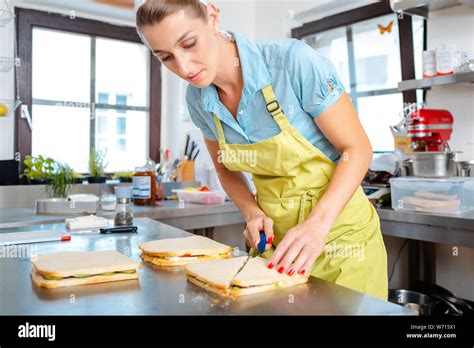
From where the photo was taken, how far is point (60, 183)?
2.64m

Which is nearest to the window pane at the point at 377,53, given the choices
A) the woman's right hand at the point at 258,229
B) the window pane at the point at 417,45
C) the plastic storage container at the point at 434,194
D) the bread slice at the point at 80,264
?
the window pane at the point at 417,45

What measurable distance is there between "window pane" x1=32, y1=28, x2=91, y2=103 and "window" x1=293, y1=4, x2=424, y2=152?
5.74ft

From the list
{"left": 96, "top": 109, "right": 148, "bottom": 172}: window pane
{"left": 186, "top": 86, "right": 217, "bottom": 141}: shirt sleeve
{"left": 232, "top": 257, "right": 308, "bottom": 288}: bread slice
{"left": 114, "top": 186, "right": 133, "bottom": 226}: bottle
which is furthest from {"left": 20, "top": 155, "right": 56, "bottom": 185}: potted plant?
{"left": 232, "top": 257, "right": 308, "bottom": 288}: bread slice

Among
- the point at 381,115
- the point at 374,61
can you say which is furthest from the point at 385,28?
the point at 381,115

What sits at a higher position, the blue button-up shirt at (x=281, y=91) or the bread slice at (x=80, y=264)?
the blue button-up shirt at (x=281, y=91)

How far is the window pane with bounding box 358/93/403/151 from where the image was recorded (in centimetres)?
307

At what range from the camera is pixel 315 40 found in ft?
11.7

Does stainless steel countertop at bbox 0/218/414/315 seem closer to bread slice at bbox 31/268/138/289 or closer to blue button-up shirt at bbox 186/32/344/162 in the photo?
bread slice at bbox 31/268/138/289

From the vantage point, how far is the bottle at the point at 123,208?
1.76 meters

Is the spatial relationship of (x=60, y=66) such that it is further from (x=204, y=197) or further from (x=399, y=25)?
(x=399, y=25)

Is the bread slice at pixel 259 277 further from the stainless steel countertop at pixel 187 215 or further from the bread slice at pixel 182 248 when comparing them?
the stainless steel countertop at pixel 187 215

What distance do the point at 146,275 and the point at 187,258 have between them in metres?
0.14

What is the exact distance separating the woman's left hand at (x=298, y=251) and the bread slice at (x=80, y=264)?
327 millimetres

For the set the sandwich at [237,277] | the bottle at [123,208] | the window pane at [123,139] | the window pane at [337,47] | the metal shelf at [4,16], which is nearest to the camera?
the sandwich at [237,277]
